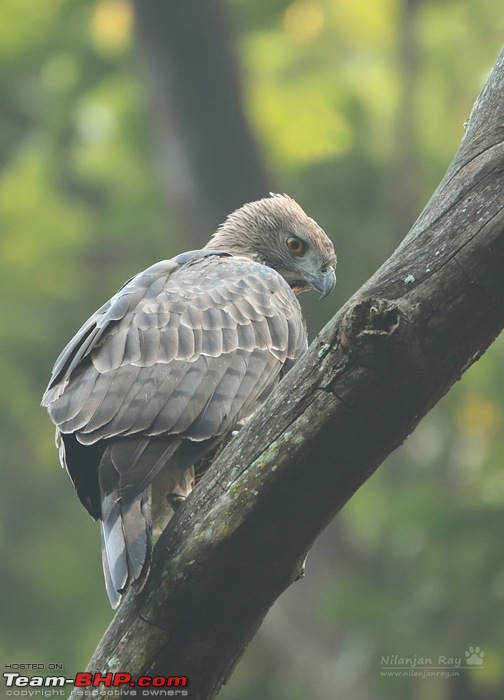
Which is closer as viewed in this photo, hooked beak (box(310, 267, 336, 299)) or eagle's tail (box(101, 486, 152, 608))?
eagle's tail (box(101, 486, 152, 608))

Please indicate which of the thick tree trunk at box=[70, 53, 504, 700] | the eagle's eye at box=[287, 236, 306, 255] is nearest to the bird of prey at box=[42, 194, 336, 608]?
the thick tree trunk at box=[70, 53, 504, 700]

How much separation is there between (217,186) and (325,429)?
7.57 meters

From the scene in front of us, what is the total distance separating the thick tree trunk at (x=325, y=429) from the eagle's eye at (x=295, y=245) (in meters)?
3.18

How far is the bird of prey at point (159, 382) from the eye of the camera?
13.7 ft

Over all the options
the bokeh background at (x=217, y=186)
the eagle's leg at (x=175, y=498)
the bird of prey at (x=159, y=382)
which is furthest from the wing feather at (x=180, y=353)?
the bokeh background at (x=217, y=186)

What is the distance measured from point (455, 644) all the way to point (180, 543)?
4.31 metres

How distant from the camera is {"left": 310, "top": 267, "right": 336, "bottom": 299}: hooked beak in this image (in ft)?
21.6

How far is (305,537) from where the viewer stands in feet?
11.7

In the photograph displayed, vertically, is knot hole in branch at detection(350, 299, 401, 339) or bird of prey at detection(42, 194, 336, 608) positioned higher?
knot hole in branch at detection(350, 299, 401, 339)

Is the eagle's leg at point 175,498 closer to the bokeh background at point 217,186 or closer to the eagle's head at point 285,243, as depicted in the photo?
the eagle's head at point 285,243

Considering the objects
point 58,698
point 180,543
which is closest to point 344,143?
point 58,698

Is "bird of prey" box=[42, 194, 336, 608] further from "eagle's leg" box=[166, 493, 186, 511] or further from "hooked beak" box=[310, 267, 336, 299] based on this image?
"hooked beak" box=[310, 267, 336, 299]

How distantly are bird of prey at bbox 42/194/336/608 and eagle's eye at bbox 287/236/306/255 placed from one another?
1.02m

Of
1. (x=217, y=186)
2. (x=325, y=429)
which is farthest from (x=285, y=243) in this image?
(x=217, y=186)
